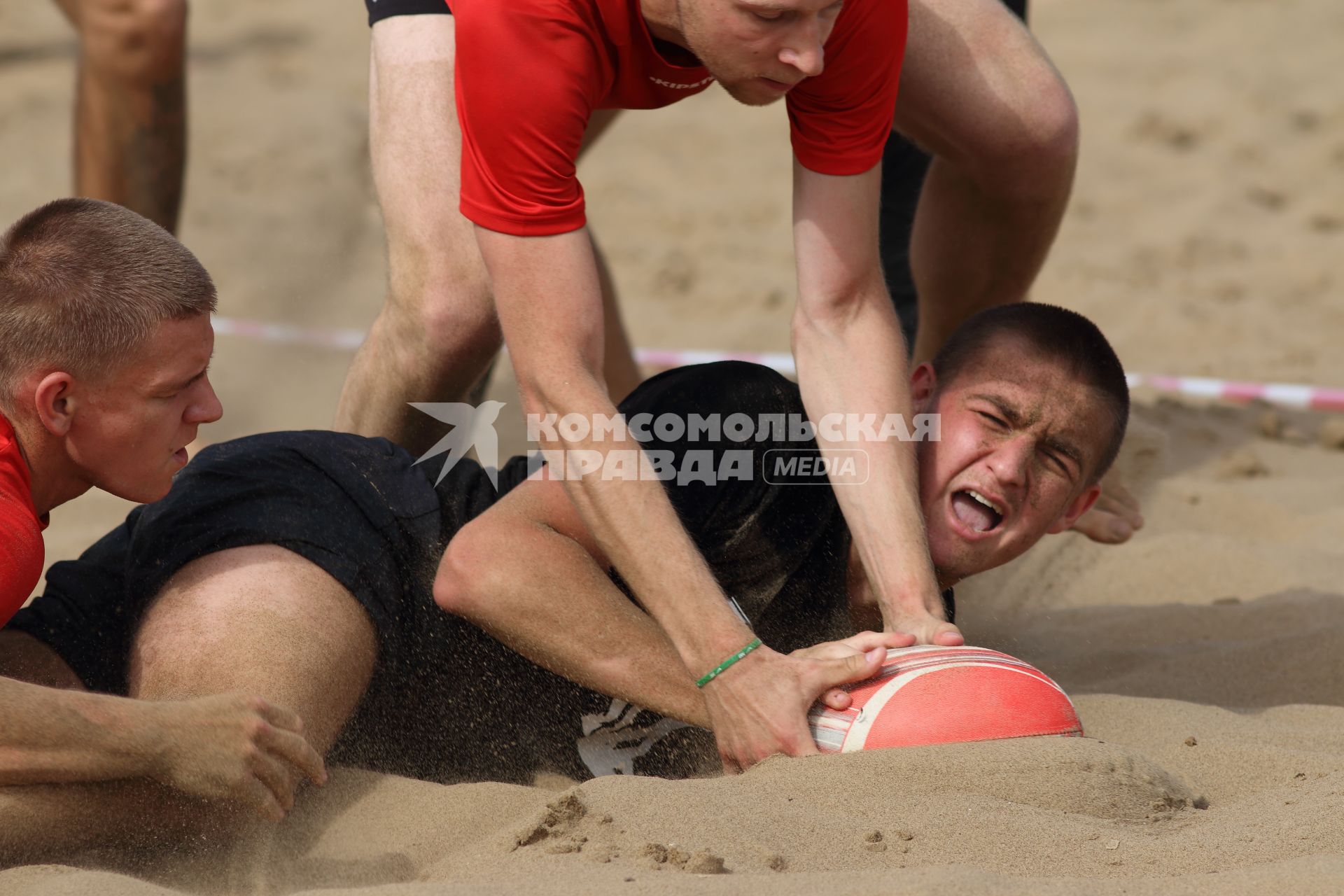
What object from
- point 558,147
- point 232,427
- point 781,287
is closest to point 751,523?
point 558,147

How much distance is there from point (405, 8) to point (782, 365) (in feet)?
8.61

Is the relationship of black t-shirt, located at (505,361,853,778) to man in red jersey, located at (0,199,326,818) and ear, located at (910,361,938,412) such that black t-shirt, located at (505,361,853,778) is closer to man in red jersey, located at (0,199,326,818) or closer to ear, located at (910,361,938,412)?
ear, located at (910,361,938,412)

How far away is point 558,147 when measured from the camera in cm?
249

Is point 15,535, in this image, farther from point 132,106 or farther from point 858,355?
point 132,106

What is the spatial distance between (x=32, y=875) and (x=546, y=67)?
1.46 meters

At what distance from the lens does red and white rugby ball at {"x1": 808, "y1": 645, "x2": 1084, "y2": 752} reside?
2.34 meters

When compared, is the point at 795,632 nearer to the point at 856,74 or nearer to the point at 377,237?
the point at 856,74

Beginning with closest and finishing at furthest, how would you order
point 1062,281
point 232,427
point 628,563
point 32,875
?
point 32,875
point 628,563
point 232,427
point 1062,281

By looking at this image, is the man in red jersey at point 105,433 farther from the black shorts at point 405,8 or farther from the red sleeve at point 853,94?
the red sleeve at point 853,94

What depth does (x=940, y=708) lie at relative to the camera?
2.36m

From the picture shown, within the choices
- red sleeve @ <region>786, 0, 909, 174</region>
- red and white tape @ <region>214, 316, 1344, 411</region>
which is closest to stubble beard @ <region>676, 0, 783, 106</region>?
red sleeve @ <region>786, 0, 909, 174</region>

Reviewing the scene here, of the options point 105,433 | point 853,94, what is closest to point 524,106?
point 853,94

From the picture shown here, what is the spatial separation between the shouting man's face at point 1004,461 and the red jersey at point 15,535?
1.60 metres

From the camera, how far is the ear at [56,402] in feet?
7.65
